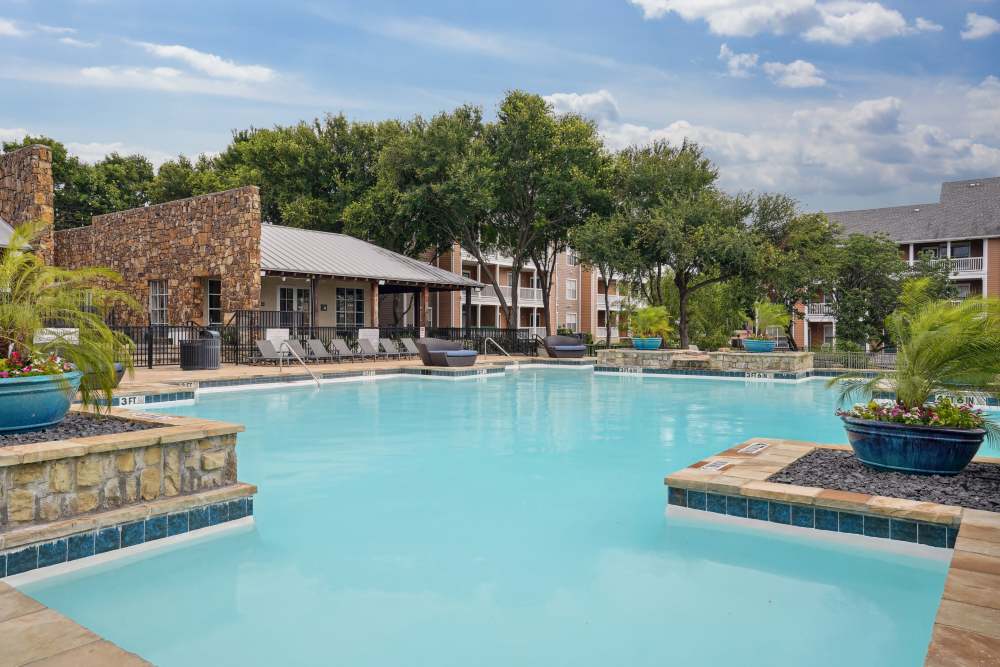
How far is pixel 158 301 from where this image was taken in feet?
73.6

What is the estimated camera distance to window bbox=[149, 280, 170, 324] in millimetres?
22244

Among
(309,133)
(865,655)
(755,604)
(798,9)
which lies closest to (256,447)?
(755,604)

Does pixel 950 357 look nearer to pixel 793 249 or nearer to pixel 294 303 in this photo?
pixel 793 249

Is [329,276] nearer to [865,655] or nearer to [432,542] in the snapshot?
[432,542]

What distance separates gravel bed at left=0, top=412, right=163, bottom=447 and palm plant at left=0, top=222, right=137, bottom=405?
209 mm

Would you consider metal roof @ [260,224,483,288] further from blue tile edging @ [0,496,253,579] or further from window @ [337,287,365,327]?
blue tile edging @ [0,496,253,579]

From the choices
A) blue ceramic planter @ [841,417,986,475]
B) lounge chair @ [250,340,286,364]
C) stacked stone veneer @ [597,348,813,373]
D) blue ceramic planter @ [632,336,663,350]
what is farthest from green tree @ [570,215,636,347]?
blue ceramic planter @ [841,417,986,475]

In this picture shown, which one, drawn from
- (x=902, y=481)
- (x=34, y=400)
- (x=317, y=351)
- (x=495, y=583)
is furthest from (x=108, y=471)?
(x=317, y=351)

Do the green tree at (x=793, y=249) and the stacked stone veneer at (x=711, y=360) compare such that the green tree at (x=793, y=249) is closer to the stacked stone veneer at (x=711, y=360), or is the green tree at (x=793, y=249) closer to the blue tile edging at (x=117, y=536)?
the stacked stone veneer at (x=711, y=360)

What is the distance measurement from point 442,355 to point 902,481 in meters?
13.2

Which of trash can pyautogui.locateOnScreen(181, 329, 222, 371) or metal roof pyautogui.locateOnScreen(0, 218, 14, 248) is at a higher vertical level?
metal roof pyautogui.locateOnScreen(0, 218, 14, 248)

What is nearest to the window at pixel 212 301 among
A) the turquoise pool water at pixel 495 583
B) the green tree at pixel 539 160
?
the green tree at pixel 539 160

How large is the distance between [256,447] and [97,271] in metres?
3.18

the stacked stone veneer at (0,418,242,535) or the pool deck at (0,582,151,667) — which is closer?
the pool deck at (0,582,151,667)
